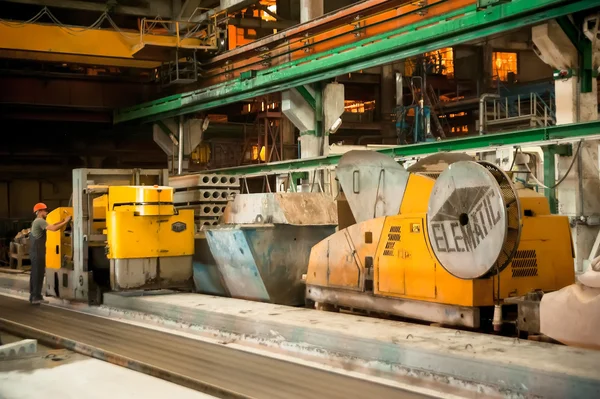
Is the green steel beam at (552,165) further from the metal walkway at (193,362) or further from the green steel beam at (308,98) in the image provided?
the green steel beam at (308,98)

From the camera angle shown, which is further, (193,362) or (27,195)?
(27,195)

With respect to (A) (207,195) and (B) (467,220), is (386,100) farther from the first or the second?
(B) (467,220)

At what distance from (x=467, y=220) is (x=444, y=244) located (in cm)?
Result: 28

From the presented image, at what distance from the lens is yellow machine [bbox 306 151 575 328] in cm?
550

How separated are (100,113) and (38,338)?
13462 millimetres

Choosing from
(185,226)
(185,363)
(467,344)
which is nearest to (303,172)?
(185,226)

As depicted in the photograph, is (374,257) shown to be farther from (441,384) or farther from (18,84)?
(18,84)

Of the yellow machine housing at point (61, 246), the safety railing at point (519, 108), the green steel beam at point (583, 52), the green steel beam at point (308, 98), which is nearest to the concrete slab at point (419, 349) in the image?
the yellow machine housing at point (61, 246)

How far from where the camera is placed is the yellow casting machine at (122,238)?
9023mm

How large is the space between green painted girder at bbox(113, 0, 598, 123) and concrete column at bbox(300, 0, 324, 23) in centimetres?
200

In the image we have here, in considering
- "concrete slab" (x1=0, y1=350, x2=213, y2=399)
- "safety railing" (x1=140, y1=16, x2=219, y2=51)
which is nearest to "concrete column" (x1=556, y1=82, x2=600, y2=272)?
"concrete slab" (x1=0, y1=350, x2=213, y2=399)

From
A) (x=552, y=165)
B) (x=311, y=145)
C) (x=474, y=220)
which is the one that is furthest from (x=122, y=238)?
(x=311, y=145)

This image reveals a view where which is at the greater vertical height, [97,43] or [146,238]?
[97,43]

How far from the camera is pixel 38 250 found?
1026 centimetres
